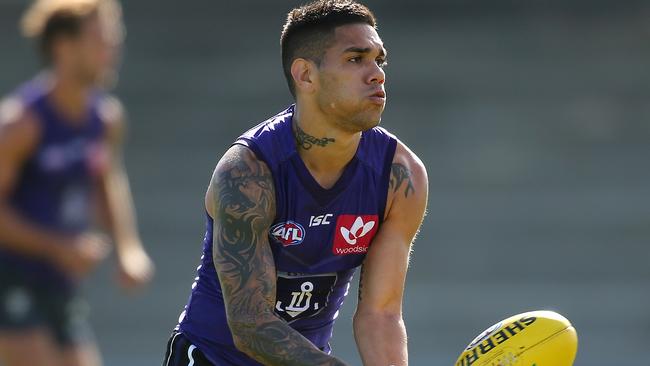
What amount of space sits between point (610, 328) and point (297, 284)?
8.42m

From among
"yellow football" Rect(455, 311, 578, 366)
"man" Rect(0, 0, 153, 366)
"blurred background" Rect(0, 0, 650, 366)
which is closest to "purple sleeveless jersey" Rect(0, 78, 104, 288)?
"man" Rect(0, 0, 153, 366)

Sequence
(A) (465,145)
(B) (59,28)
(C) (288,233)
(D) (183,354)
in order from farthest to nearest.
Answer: (A) (465,145)
(B) (59,28)
(D) (183,354)
(C) (288,233)

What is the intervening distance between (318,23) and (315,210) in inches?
Result: 26.8

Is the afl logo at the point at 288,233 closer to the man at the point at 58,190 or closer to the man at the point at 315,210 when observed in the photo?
the man at the point at 315,210

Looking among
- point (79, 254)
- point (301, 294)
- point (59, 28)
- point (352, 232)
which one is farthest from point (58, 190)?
point (352, 232)

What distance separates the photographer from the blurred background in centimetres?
1240

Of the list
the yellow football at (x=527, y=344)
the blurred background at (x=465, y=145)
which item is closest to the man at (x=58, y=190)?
the yellow football at (x=527, y=344)

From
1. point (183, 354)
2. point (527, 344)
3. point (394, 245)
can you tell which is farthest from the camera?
point (183, 354)

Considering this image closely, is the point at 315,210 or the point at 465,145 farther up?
the point at 315,210

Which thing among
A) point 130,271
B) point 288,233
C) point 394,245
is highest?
point 288,233

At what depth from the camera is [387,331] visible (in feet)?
14.5

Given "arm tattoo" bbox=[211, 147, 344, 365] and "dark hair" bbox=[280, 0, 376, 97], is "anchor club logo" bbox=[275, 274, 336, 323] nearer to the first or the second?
"arm tattoo" bbox=[211, 147, 344, 365]

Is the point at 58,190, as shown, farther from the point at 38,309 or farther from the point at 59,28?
the point at 59,28

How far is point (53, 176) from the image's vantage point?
6.95m
